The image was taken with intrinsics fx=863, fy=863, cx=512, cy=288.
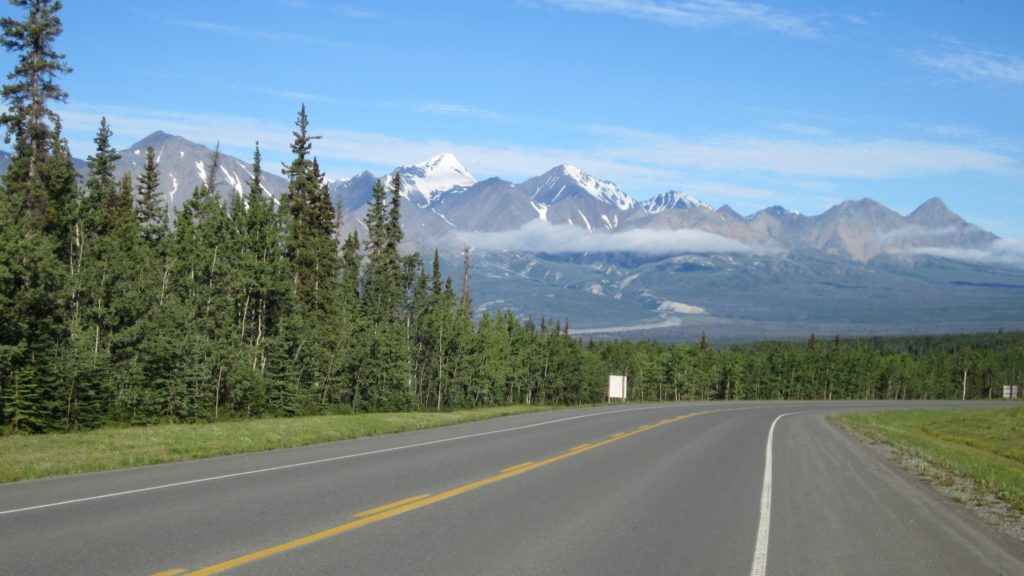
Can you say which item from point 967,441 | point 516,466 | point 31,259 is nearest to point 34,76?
point 31,259

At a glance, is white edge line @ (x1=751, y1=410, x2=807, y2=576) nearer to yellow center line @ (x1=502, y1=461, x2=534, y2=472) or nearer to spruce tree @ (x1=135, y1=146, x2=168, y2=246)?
yellow center line @ (x1=502, y1=461, x2=534, y2=472)

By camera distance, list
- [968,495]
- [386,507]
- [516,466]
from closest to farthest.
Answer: [386,507]
[968,495]
[516,466]

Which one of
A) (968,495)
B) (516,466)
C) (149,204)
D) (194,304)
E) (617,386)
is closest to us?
Answer: (968,495)

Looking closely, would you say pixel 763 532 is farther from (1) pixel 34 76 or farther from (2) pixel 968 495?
(1) pixel 34 76

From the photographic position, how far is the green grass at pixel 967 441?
62.0ft

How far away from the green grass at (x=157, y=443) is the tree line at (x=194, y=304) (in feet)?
16.3

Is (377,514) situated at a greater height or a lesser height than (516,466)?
greater

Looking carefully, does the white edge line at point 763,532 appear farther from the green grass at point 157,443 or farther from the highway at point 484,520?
the green grass at point 157,443

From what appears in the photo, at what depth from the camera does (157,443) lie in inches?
803

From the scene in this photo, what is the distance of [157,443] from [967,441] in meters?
39.1

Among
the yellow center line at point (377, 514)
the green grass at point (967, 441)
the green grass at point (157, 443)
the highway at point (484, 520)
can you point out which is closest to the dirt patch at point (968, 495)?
the green grass at point (967, 441)

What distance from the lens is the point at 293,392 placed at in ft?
139

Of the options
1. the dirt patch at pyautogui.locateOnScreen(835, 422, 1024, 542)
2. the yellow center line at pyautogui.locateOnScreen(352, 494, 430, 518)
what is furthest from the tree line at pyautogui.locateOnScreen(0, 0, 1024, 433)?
the dirt patch at pyautogui.locateOnScreen(835, 422, 1024, 542)

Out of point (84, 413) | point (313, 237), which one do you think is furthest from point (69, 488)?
point (313, 237)
